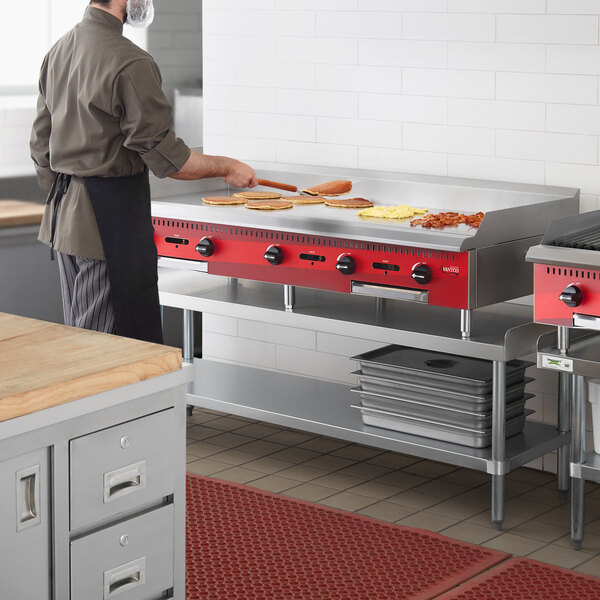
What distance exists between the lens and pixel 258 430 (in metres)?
5.41

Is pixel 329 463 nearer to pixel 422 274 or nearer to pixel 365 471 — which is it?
pixel 365 471

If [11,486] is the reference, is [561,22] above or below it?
above

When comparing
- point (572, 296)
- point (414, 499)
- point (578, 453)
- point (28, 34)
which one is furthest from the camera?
point (28, 34)

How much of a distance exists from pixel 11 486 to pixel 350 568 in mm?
1876

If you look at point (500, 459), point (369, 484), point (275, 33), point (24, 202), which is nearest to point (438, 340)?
point (500, 459)

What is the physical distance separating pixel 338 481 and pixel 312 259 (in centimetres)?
97

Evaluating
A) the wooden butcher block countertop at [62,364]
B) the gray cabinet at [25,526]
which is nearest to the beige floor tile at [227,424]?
the wooden butcher block countertop at [62,364]

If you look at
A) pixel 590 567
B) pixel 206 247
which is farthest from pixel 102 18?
pixel 590 567

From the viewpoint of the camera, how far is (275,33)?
17.6 feet

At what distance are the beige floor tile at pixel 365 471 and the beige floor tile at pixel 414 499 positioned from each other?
0.25 meters

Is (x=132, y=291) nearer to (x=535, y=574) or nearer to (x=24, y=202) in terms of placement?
(x=535, y=574)

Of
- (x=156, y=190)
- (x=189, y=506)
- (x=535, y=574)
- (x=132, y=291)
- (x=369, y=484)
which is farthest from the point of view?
(x=156, y=190)

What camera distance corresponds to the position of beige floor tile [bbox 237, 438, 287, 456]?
16.6 ft

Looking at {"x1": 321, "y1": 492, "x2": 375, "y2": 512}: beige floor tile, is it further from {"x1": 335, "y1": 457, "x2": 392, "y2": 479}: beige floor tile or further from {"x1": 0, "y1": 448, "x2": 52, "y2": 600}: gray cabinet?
{"x1": 0, "y1": 448, "x2": 52, "y2": 600}: gray cabinet
